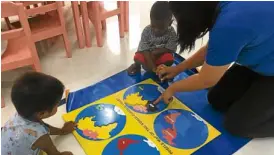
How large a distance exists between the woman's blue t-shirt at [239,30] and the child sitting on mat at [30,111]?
577mm

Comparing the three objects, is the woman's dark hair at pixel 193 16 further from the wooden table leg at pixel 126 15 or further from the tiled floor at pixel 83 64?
the wooden table leg at pixel 126 15

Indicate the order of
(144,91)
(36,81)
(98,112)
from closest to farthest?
(36,81), (98,112), (144,91)

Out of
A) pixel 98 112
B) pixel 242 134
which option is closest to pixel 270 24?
pixel 242 134

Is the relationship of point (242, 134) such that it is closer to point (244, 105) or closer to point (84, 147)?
point (244, 105)

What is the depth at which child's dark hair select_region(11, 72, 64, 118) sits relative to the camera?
39.0 inches

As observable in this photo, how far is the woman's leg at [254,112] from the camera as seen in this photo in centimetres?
117

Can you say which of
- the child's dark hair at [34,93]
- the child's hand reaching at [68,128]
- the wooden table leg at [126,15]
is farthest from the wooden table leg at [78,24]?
the child's dark hair at [34,93]

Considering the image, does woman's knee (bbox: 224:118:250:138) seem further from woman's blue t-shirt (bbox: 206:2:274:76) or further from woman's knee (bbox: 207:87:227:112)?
woman's blue t-shirt (bbox: 206:2:274:76)

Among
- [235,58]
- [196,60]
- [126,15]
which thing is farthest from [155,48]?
[235,58]

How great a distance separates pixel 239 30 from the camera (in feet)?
2.88

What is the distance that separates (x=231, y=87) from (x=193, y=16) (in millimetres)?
579

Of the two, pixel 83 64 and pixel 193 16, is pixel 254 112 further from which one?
pixel 83 64

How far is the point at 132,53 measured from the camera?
1.82 metres

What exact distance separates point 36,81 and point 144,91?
0.63 m
